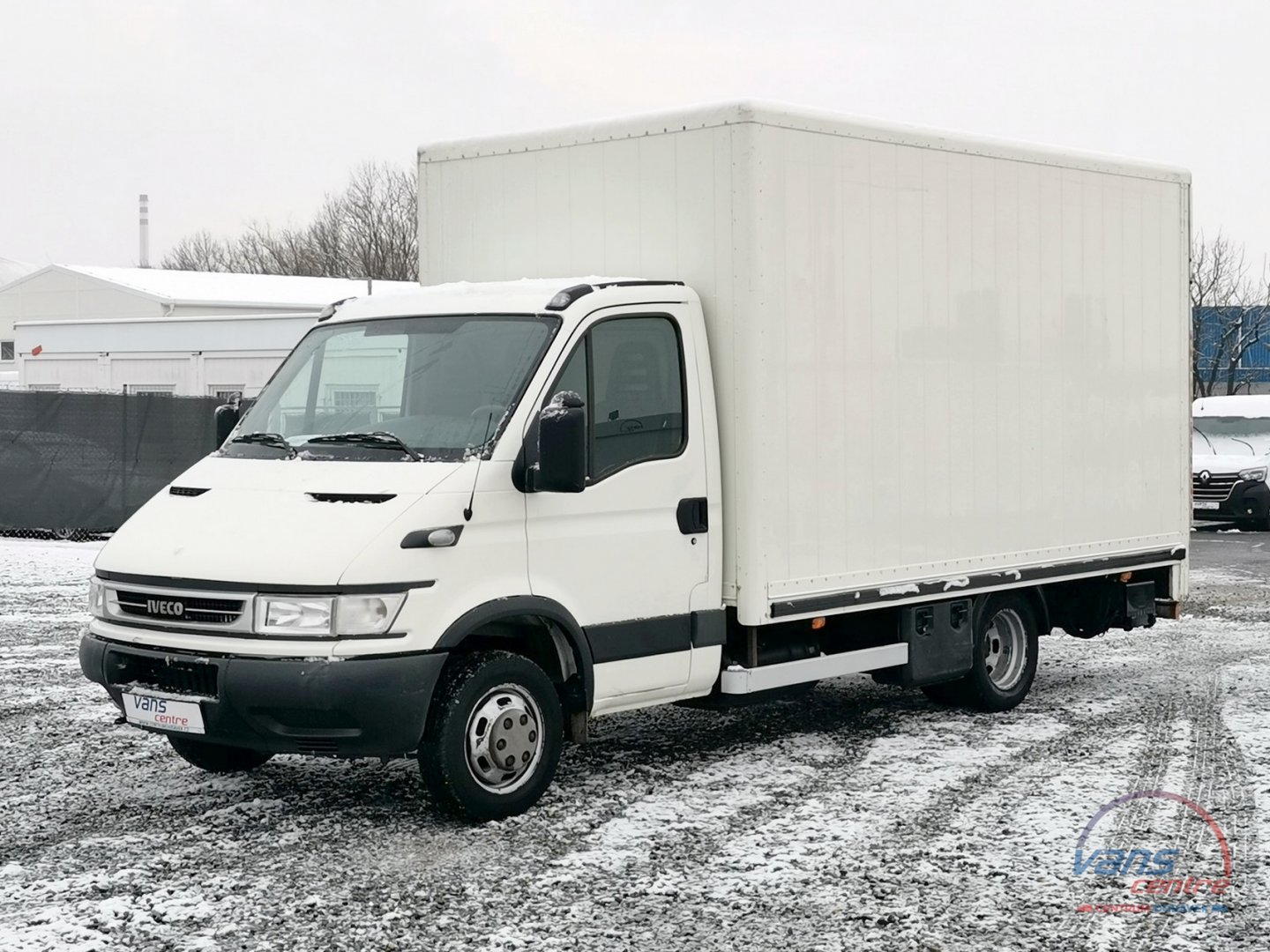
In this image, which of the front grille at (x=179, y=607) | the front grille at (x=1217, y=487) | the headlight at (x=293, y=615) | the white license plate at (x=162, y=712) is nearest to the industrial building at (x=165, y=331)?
the front grille at (x=1217, y=487)

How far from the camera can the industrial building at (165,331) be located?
106 ft

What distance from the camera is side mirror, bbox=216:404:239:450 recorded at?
8.53 metres

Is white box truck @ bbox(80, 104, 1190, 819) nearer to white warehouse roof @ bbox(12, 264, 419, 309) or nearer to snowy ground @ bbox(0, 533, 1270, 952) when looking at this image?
snowy ground @ bbox(0, 533, 1270, 952)

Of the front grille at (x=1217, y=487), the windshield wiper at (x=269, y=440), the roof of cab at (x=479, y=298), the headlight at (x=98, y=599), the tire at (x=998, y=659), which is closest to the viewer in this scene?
the headlight at (x=98, y=599)

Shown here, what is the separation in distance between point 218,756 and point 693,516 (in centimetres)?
260

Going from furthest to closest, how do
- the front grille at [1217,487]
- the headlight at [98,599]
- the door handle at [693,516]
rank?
the front grille at [1217,487] < the door handle at [693,516] < the headlight at [98,599]

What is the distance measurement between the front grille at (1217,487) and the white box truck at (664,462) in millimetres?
14905

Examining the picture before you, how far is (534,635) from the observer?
7.63m

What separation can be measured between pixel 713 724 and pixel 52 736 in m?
3.66

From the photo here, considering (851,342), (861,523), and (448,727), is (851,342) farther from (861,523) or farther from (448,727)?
(448,727)

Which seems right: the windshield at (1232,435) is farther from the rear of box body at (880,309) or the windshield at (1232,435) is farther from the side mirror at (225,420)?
the side mirror at (225,420)

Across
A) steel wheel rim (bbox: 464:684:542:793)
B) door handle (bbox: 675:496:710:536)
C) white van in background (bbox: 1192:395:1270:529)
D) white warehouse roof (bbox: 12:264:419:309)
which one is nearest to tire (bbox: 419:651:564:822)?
steel wheel rim (bbox: 464:684:542:793)
